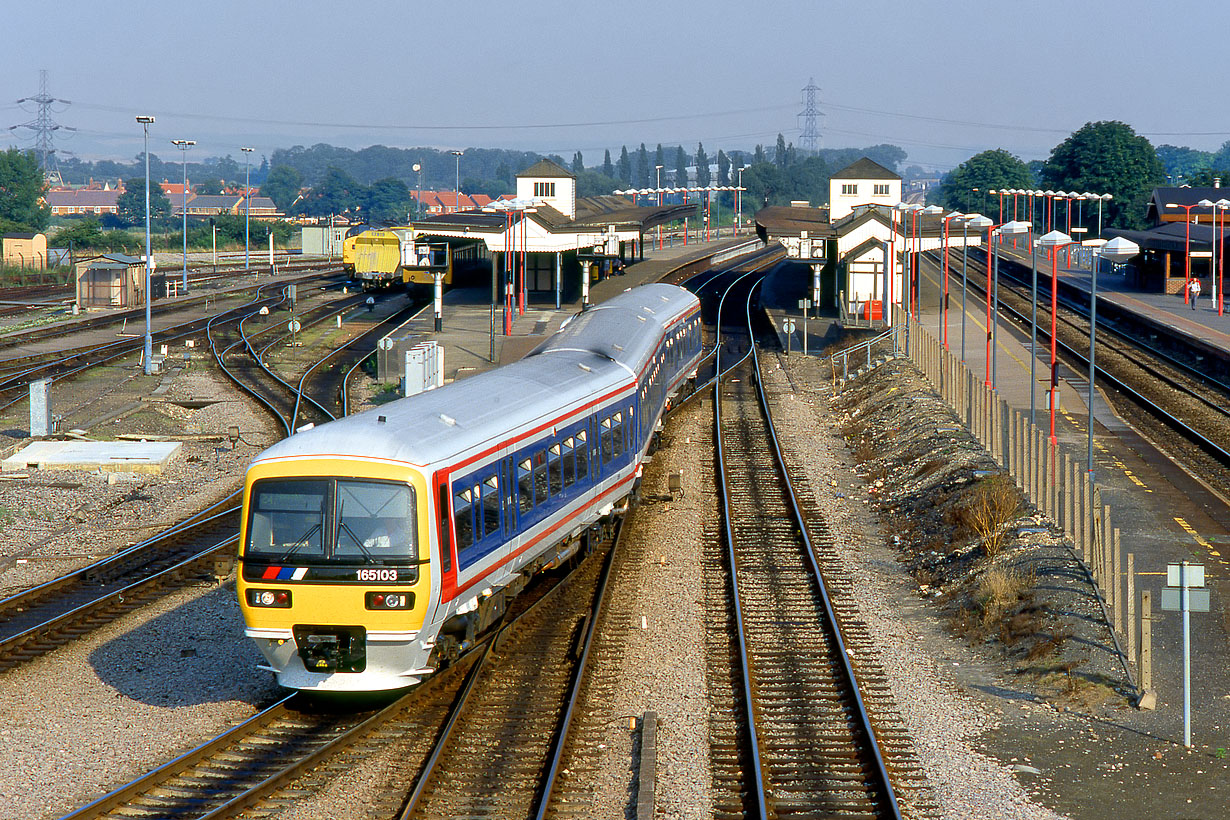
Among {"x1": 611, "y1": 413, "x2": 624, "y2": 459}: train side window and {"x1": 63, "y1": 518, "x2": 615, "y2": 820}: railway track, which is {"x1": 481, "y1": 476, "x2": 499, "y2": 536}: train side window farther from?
{"x1": 611, "y1": 413, "x2": 624, "y2": 459}: train side window

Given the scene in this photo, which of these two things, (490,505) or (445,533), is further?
(490,505)

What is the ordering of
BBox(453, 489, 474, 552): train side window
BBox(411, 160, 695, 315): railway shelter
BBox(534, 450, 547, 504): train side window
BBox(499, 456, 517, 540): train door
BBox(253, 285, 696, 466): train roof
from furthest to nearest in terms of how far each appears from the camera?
1. BBox(411, 160, 695, 315): railway shelter
2. BBox(534, 450, 547, 504): train side window
3. BBox(499, 456, 517, 540): train door
4. BBox(453, 489, 474, 552): train side window
5. BBox(253, 285, 696, 466): train roof

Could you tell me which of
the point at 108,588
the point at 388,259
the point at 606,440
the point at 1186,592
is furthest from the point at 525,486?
the point at 388,259

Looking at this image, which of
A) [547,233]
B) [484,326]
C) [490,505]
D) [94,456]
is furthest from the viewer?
[547,233]

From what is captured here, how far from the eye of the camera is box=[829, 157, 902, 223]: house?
7356cm

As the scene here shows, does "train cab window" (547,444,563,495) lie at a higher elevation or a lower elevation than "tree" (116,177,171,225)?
lower

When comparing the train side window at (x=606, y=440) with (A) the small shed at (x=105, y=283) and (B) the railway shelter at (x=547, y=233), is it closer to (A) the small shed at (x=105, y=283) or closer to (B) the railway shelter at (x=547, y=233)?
(B) the railway shelter at (x=547, y=233)

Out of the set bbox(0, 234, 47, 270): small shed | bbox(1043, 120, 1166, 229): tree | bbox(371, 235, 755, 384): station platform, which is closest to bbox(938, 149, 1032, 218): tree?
bbox(1043, 120, 1166, 229): tree

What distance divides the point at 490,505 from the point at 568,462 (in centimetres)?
299

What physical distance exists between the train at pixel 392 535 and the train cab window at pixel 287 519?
1 cm

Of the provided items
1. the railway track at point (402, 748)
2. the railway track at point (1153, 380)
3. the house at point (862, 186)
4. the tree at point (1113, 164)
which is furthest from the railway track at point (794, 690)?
the tree at point (1113, 164)

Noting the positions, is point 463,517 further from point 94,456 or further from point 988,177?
point 988,177

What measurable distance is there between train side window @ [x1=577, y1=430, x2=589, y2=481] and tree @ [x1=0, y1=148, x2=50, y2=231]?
119 m

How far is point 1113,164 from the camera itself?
126 meters
